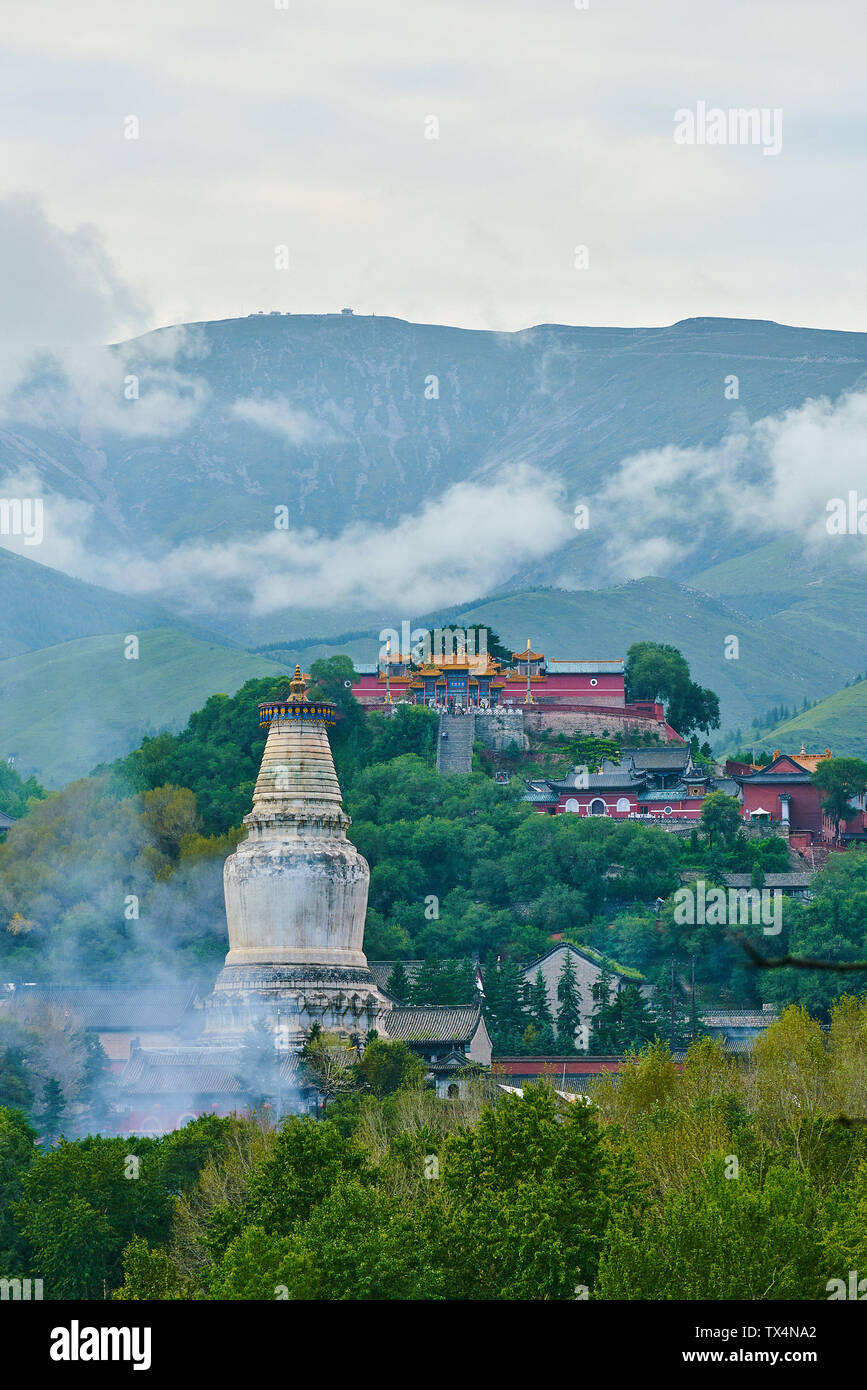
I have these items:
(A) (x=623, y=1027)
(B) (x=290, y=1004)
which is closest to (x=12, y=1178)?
(B) (x=290, y=1004)

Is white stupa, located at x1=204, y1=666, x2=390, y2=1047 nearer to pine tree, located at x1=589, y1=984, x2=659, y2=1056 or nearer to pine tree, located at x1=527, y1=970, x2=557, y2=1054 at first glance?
pine tree, located at x1=527, y1=970, x2=557, y2=1054

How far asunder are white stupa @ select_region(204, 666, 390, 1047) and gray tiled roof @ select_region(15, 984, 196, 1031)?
7.96 feet

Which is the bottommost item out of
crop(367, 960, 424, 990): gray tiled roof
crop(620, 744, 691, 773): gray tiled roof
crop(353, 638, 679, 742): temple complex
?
crop(367, 960, 424, 990): gray tiled roof

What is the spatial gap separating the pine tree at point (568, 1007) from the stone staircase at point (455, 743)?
2184cm

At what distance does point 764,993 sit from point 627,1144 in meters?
32.2

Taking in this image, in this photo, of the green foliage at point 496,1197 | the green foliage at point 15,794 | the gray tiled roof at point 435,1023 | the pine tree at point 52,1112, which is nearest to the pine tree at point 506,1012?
the gray tiled roof at point 435,1023

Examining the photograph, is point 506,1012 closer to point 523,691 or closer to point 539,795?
point 539,795

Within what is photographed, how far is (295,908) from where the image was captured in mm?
68688

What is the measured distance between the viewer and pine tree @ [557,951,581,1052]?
71625mm

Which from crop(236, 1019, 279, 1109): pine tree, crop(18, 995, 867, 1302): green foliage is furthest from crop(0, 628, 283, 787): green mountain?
crop(18, 995, 867, 1302): green foliage

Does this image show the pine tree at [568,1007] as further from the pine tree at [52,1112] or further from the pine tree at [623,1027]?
the pine tree at [52,1112]

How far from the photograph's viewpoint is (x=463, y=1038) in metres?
67.0

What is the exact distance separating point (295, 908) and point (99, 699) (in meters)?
122
